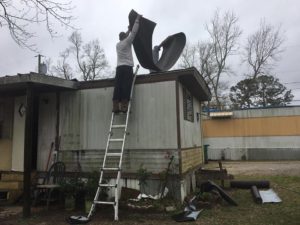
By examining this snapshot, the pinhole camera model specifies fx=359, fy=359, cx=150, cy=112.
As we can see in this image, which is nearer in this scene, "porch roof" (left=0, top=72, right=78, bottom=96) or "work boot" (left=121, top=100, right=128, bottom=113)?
"porch roof" (left=0, top=72, right=78, bottom=96)

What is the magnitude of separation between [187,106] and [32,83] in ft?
13.7

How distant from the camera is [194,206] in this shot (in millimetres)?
7742

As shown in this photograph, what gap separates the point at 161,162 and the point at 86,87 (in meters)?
2.75

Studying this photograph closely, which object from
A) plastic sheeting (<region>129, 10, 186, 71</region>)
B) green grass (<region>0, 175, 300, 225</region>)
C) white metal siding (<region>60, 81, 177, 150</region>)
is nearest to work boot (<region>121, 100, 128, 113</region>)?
white metal siding (<region>60, 81, 177, 150</region>)

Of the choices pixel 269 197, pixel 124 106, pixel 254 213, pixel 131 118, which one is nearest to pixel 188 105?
pixel 131 118

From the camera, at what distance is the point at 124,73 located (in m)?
8.23

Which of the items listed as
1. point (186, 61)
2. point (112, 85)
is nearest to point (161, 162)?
point (112, 85)

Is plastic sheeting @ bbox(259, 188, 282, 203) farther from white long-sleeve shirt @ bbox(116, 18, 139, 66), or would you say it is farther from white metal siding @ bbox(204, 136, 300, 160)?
white metal siding @ bbox(204, 136, 300, 160)

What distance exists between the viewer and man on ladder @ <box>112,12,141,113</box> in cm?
817

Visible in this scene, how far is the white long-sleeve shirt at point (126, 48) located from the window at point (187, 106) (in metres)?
1.89

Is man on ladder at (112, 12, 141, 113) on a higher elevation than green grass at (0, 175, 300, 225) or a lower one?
higher

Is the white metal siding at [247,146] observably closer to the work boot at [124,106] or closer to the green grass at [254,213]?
the green grass at [254,213]

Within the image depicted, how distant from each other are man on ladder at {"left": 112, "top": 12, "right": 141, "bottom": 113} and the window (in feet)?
5.58

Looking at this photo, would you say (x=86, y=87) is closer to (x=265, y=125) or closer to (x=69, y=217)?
(x=69, y=217)
